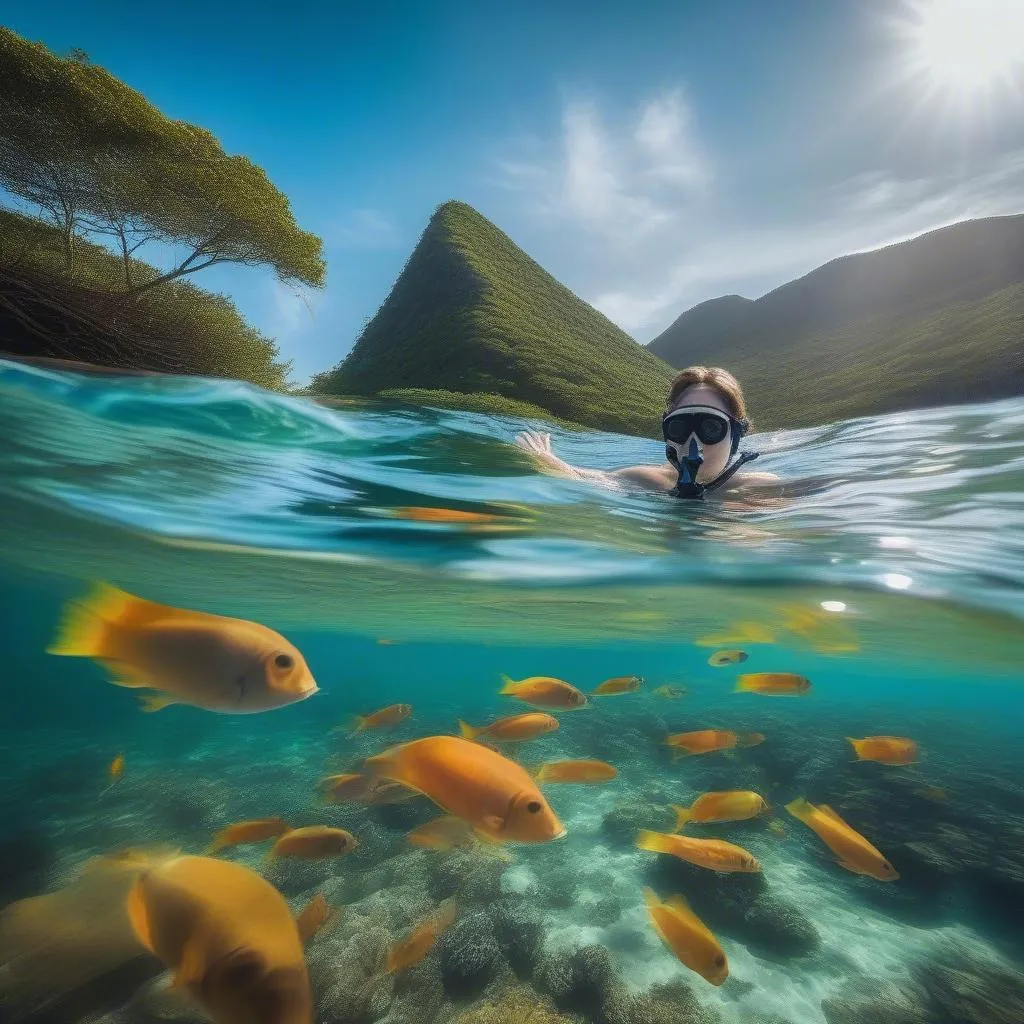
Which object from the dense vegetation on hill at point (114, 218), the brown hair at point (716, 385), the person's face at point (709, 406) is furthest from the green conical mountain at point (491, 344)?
the person's face at point (709, 406)

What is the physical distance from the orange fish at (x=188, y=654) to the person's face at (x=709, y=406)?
5.34 meters

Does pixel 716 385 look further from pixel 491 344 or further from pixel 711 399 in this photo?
pixel 491 344

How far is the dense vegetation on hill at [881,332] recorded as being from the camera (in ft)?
91.0

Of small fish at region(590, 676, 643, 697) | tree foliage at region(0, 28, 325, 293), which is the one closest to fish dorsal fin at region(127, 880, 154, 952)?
small fish at region(590, 676, 643, 697)

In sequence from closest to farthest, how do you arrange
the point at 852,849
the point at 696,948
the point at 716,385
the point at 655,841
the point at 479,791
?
the point at 479,791, the point at 696,948, the point at 655,841, the point at 852,849, the point at 716,385

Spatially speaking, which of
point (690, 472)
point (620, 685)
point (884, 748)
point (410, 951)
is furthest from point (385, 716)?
point (884, 748)

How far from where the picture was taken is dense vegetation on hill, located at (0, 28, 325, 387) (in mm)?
13695

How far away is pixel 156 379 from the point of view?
26.8 feet

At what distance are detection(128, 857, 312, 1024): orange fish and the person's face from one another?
19.0ft

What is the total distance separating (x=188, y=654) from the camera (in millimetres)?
2480

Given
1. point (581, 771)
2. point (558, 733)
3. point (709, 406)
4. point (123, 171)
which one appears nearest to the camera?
point (581, 771)

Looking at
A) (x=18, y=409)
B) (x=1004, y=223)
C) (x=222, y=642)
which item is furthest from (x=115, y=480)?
(x=1004, y=223)

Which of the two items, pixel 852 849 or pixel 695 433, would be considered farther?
pixel 695 433

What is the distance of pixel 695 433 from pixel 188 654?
5.56 m
